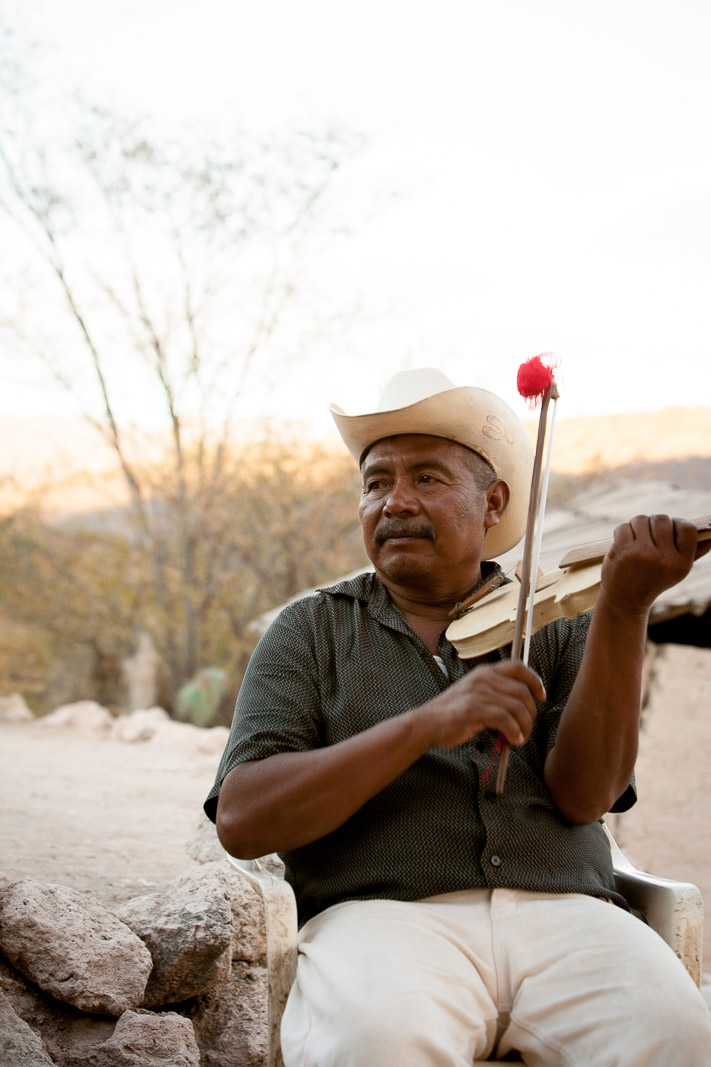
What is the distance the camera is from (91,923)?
263cm

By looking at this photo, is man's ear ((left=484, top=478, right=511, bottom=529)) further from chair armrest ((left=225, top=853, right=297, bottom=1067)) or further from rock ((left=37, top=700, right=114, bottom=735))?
rock ((left=37, top=700, right=114, bottom=735))

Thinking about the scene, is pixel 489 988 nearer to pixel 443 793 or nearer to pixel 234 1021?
pixel 443 793

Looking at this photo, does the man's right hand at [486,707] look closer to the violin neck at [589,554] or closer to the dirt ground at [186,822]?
the violin neck at [589,554]

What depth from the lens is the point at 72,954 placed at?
2516mm

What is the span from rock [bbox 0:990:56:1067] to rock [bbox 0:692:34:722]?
25.4 ft

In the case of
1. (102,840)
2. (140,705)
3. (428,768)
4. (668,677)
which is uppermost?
(428,768)

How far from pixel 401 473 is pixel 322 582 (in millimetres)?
8530

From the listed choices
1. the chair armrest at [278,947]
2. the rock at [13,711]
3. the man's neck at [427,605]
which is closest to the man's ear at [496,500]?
the man's neck at [427,605]

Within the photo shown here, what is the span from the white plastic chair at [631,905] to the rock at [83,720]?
7502 millimetres

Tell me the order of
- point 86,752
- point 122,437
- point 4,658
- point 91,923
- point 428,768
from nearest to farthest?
1. point 428,768
2. point 91,923
3. point 86,752
4. point 122,437
5. point 4,658

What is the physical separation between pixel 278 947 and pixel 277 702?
0.48m

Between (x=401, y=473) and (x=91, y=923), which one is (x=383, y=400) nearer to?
(x=401, y=473)

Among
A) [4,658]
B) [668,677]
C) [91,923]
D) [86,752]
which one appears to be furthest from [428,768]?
[4,658]

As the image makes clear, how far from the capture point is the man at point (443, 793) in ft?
5.76
